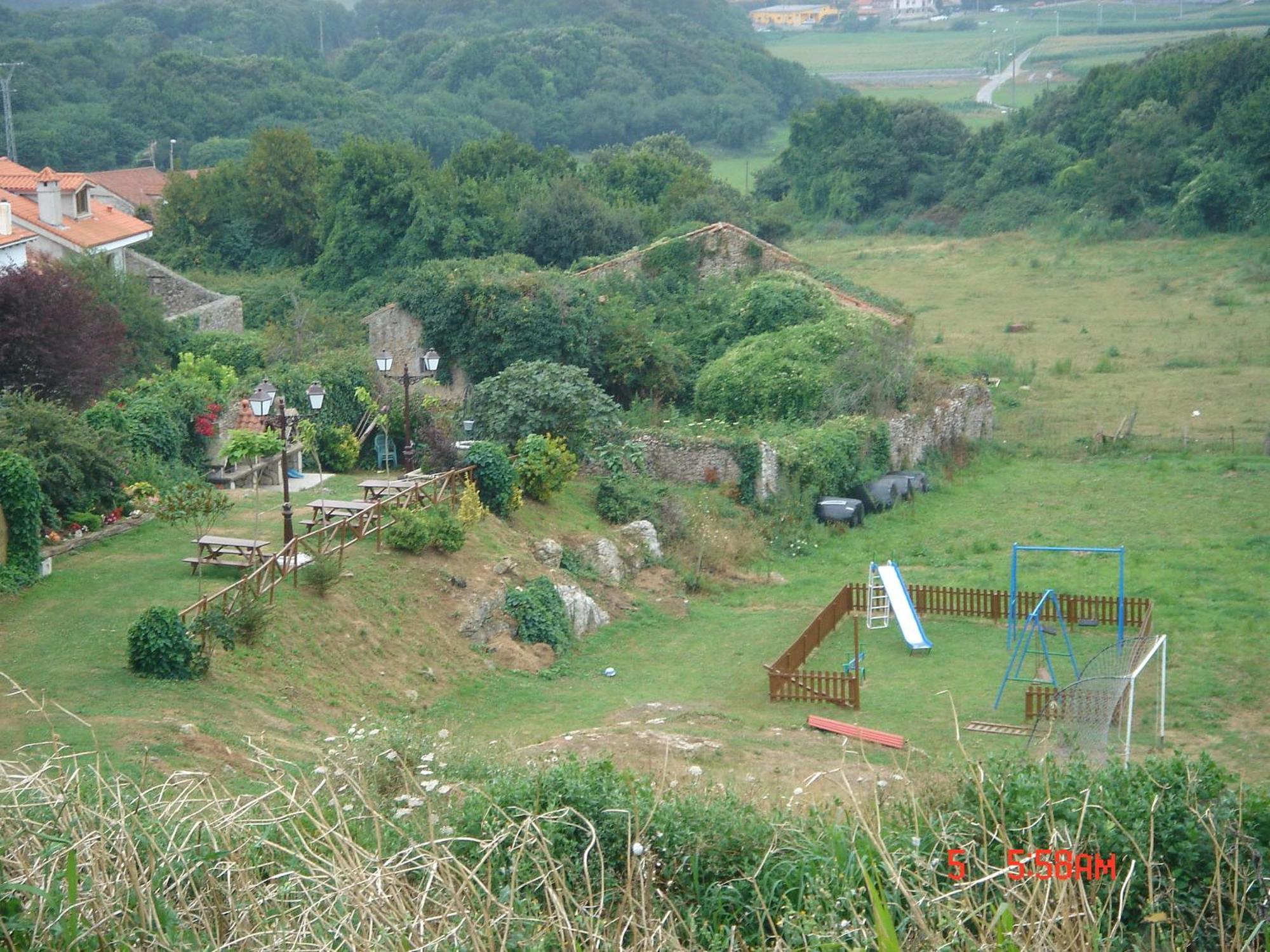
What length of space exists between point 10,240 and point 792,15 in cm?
12493

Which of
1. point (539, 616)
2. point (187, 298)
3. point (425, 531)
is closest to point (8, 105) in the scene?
point (187, 298)

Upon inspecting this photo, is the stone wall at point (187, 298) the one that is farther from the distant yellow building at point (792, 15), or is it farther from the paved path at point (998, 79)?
the distant yellow building at point (792, 15)

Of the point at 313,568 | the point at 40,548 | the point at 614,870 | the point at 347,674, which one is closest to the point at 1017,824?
the point at 614,870

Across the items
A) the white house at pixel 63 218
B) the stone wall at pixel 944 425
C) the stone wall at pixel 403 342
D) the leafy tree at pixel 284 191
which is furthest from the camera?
the leafy tree at pixel 284 191

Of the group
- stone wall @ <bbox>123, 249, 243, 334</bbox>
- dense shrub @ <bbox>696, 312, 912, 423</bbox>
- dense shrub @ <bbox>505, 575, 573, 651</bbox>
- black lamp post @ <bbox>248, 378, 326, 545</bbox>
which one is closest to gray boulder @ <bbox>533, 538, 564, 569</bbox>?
dense shrub @ <bbox>505, 575, 573, 651</bbox>

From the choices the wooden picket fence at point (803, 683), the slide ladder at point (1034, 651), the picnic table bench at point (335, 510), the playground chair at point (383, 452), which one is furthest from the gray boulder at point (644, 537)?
the slide ladder at point (1034, 651)

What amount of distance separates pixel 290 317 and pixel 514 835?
96.4 feet

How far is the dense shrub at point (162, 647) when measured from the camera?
1429 centimetres

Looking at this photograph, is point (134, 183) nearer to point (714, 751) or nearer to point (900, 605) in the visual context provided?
point (900, 605)

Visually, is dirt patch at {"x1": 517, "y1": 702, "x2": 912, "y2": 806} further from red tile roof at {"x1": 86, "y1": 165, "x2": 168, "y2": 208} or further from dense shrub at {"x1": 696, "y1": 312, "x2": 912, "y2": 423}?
red tile roof at {"x1": 86, "y1": 165, "x2": 168, "y2": 208}

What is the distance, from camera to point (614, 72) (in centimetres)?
9062

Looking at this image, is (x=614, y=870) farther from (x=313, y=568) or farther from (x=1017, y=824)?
(x=313, y=568)

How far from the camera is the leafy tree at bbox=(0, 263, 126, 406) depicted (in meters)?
24.7
